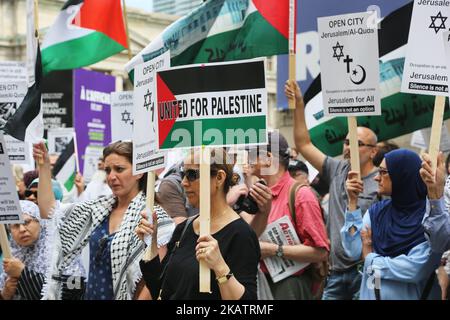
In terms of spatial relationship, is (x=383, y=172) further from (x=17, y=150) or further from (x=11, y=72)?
(x=11, y=72)

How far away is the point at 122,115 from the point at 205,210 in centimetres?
373

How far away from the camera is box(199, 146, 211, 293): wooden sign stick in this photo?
5.54 meters

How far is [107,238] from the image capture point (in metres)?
6.93

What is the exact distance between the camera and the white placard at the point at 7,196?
7457 millimetres

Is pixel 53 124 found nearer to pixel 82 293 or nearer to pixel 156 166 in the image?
pixel 82 293

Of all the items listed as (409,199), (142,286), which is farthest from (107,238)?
(409,199)

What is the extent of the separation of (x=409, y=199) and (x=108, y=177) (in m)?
1.95

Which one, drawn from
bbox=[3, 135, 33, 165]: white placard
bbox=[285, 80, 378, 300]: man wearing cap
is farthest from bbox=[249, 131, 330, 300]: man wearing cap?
bbox=[3, 135, 33, 165]: white placard

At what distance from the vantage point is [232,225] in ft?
19.1

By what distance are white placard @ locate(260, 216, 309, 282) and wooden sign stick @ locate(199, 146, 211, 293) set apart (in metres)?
1.97

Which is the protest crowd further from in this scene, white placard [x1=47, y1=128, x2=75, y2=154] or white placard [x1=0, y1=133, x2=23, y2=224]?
white placard [x1=47, y1=128, x2=75, y2=154]

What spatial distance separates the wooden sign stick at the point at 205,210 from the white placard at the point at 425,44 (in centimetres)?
165

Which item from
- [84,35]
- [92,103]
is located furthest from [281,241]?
[92,103]

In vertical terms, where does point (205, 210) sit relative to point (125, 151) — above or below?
below
